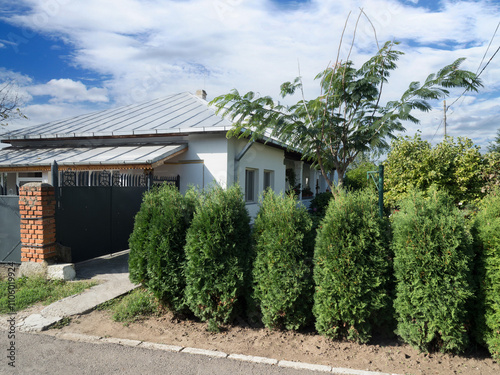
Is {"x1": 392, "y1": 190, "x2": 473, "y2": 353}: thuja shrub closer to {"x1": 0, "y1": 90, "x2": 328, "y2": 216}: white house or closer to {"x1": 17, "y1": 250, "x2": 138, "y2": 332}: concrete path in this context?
{"x1": 17, "y1": 250, "x2": 138, "y2": 332}: concrete path

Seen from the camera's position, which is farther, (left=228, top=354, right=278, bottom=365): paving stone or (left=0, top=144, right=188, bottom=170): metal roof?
(left=0, top=144, right=188, bottom=170): metal roof

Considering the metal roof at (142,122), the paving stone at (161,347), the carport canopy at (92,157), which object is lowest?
the paving stone at (161,347)

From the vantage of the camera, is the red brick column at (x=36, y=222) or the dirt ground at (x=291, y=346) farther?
the red brick column at (x=36, y=222)

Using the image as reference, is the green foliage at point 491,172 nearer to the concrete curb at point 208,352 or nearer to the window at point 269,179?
the concrete curb at point 208,352

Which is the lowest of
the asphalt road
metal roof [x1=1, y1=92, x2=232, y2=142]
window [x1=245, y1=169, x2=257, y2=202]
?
the asphalt road

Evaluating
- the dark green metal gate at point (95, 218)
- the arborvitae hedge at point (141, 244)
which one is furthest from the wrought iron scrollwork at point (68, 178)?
the arborvitae hedge at point (141, 244)

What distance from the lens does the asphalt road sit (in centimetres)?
348

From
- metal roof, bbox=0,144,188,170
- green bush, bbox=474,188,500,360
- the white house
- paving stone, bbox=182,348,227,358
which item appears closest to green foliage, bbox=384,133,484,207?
green bush, bbox=474,188,500,360

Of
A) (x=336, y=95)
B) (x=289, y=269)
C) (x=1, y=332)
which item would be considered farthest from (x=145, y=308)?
(x=336, y=95)

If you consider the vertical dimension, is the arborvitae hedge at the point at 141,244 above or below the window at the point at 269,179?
below

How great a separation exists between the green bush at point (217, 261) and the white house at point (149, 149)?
513 centimetres

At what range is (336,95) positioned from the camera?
6.04 m

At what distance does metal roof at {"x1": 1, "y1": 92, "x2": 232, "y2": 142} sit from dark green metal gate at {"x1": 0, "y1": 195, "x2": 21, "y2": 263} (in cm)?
473

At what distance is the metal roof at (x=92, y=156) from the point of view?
31.2ft
